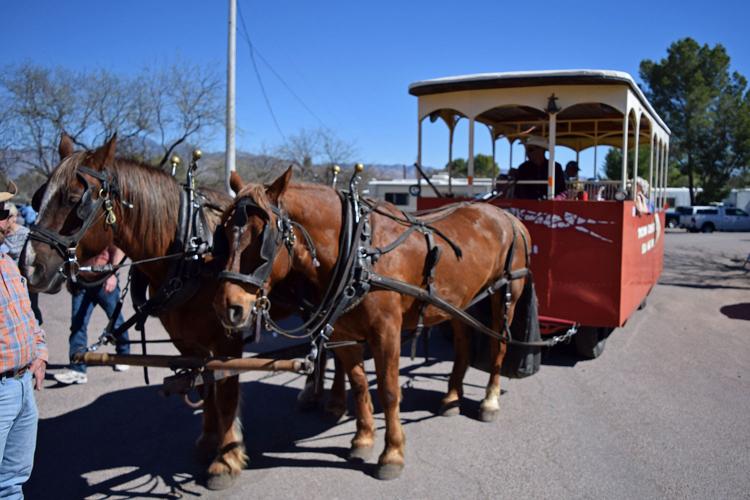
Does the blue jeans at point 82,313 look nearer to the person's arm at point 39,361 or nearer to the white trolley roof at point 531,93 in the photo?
the person's arm at point 39,361

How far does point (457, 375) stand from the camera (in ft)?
16.8

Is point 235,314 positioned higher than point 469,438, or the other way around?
point 235,314

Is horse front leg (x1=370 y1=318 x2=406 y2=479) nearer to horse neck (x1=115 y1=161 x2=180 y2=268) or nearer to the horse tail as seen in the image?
horse neck (x1=115 y1=161 x2=180 y2=268)

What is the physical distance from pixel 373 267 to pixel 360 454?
1394 mm

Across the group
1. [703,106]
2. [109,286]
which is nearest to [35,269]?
[109,286]

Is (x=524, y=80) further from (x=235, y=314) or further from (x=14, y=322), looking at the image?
(x=14, y=322)

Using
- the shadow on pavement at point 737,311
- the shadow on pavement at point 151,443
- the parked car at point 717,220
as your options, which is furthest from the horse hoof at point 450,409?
Answer: the parked car at point 717,220

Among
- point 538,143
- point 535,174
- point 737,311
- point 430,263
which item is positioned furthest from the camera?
point 737,311

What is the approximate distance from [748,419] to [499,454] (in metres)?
2.20

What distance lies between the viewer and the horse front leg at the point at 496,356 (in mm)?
4898

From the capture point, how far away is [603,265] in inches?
221

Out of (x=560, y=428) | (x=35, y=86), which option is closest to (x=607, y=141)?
(x=560, y=428)

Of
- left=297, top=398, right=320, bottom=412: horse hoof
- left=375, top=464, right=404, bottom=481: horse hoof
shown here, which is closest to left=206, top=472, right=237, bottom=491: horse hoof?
left=375, top=464, right=404, bottom=481: horse hoof

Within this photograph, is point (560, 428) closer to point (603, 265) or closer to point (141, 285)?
point (603, 265)
